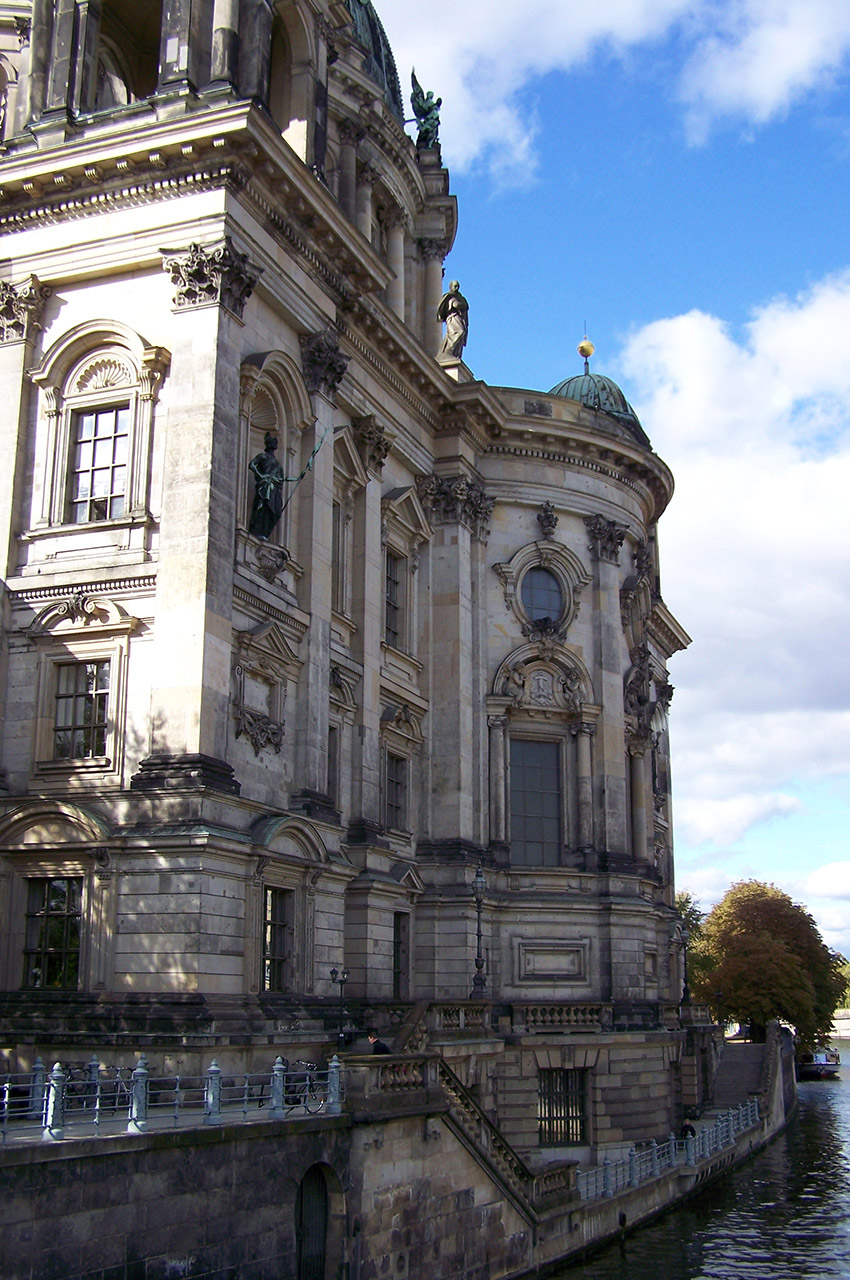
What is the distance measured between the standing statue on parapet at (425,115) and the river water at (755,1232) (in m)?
36.2

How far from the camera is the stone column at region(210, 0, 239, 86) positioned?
2944 centimetres

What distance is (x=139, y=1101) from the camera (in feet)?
58.4

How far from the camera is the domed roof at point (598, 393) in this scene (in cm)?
5303

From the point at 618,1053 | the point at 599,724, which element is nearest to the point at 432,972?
the point at 618,1053

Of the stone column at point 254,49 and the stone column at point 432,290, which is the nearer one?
the stone column at point 254,49

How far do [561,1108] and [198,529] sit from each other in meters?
20.3

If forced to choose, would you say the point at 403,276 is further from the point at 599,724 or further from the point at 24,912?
the point at 24,912

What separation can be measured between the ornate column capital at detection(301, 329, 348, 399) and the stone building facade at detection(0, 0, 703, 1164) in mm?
104

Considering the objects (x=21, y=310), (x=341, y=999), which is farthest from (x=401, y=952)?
(x=21, y=310)

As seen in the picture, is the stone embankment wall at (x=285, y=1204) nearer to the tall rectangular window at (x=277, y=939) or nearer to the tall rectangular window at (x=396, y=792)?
the tall rectangular window at (x=277, y=939)

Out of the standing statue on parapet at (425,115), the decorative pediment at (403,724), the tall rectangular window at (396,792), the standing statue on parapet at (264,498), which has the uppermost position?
the standing statue on parapet at (425,115)

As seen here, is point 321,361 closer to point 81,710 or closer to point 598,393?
point 81,710

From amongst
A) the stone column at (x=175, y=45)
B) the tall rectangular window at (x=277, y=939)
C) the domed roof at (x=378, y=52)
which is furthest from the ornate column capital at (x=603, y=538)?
the stone column at (x=175, y=45)

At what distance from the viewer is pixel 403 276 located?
46.8 metres
